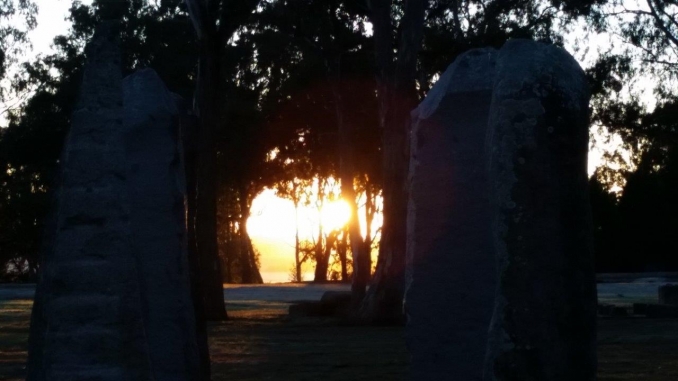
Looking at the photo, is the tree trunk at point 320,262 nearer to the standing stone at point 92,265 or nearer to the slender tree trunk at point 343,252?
the slender tree trunk at point 343,252

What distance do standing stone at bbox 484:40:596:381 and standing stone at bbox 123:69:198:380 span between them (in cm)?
220

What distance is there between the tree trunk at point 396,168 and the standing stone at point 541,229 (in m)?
12.6

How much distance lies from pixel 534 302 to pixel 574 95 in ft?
2.77

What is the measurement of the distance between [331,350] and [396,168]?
552cm

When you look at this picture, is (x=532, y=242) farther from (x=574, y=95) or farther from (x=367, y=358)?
(x=367, y=358)

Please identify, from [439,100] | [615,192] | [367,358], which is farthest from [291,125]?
[439,100]

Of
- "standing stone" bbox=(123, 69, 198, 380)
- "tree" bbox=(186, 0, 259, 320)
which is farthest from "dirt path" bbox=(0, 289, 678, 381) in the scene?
"standing stone" bbox=(123, 69, 198, 380)

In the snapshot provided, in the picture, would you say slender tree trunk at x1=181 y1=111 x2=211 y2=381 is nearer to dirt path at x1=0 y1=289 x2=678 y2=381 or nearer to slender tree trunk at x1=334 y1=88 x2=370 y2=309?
dirt path at x1=0 y1=289 x2=678 y2=381

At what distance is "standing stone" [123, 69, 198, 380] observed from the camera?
5.89m

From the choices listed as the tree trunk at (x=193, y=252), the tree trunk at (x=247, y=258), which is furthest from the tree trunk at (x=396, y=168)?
the tree trunk at (x=247, y=258)

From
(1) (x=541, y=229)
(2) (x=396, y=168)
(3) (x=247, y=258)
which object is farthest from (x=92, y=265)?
(3) (x=247, y=258)

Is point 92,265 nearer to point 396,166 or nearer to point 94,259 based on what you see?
point 94,259

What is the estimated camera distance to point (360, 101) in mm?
26031

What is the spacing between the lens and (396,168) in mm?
17250
